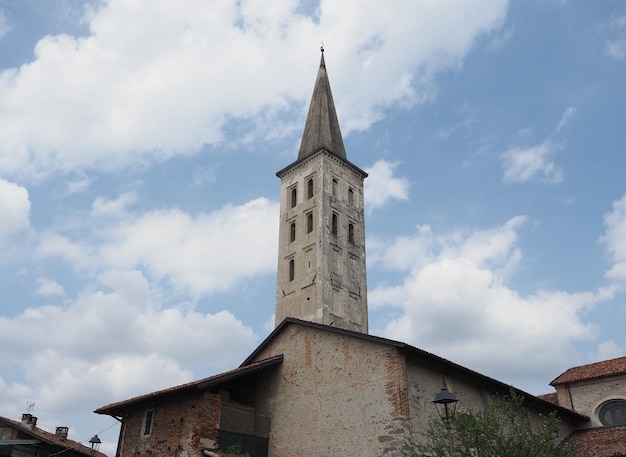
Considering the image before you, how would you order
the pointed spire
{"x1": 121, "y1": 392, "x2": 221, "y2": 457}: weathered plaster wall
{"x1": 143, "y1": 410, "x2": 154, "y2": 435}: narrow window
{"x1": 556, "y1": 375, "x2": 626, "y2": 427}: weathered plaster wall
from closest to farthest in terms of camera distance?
{"x1": 121, "y1": 392, "x2": 221, "y2": 457}: weathered plaster wall → {"x1": 143, "y1": 410, "x2": 154, "y2": 435}: narrow window → {"x1": 556, "y1": 375, "x2": 626, "y2": 427}: weathered plaster wall → the pointed spire

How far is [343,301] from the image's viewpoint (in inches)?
1618

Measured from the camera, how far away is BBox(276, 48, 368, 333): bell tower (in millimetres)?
40750

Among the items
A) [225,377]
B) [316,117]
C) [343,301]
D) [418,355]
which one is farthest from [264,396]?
[316,117]

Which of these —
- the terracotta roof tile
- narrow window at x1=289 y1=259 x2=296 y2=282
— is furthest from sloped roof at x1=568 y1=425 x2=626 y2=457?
narrow window at x1=289 y1=259 x2=296 y2=282

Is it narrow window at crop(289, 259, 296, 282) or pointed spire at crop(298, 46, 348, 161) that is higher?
pointed spire at crop(298, 46, 348, 161)

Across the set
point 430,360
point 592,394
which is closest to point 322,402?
point 430,360

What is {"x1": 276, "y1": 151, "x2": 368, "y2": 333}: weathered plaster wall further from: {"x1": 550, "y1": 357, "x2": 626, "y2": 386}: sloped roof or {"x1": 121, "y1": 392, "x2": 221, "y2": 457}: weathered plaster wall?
{"x1": 121, "y1": 392, "x2": 221, "y2": 457}: weathered plaster wall

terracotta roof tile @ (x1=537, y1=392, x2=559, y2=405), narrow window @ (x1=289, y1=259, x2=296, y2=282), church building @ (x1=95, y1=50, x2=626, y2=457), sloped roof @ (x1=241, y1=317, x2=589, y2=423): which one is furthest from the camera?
narrow window @ (x1=289, y1=259, x2=296, y2=282)

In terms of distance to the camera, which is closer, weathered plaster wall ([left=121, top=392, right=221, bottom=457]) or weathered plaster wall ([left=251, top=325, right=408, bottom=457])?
weathered plaster wall ([left=251, top=325, right=408, bottom=457])

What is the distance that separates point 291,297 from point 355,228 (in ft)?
24.7

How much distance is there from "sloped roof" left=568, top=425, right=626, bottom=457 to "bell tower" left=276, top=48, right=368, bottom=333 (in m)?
17.9

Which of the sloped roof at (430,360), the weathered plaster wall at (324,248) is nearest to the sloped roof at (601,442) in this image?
the sloped roof at (430,360)

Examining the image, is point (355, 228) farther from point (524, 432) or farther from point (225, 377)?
point (524, 432)

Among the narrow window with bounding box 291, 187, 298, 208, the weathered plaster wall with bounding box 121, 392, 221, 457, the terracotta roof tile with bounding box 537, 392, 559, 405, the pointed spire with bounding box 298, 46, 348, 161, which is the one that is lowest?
the weathered plaster wall with bounding box 121, 392, 221, 457
